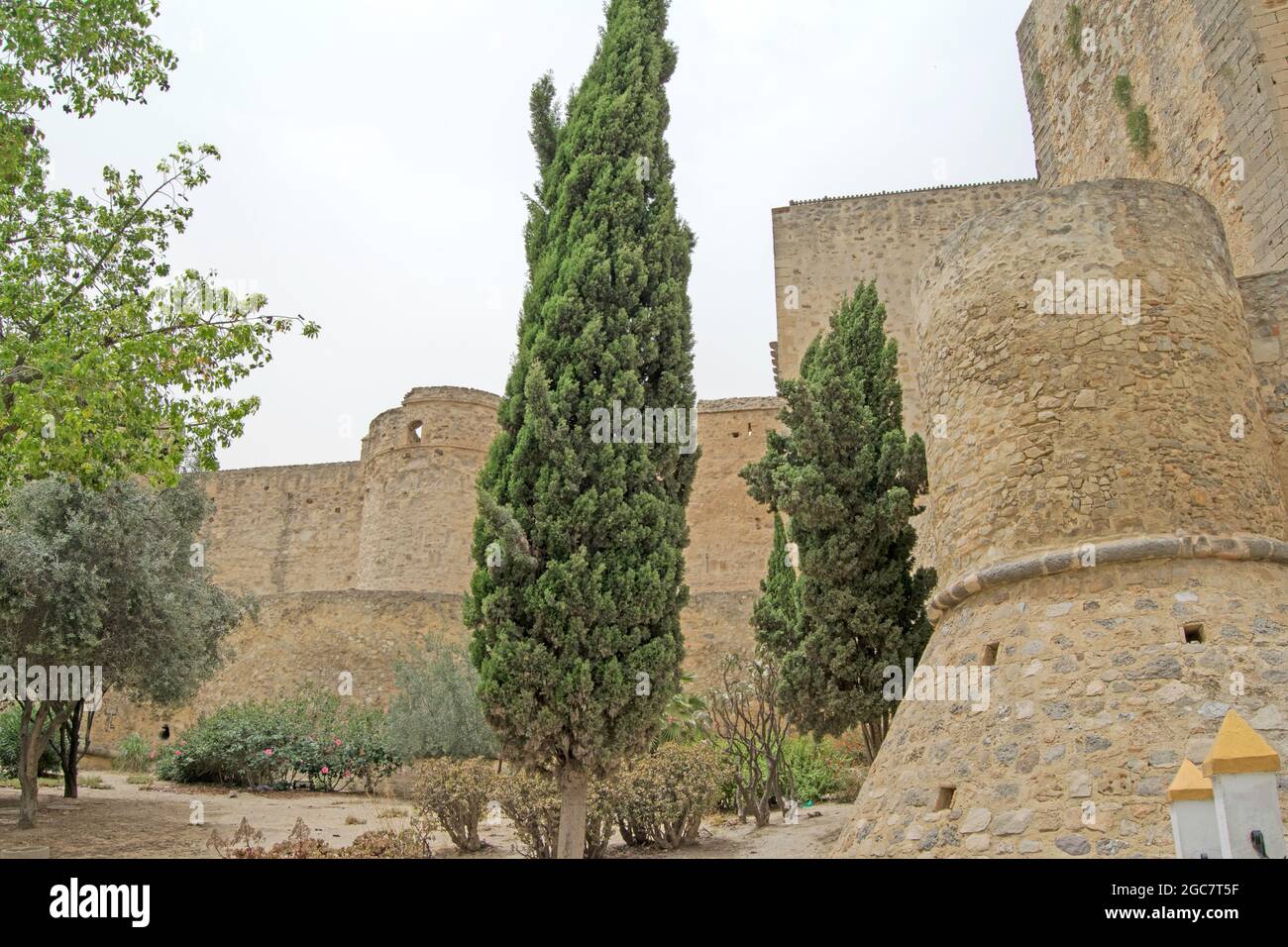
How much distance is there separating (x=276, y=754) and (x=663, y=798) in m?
7.68

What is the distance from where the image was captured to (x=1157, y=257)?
7.09m

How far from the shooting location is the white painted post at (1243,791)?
3623mm

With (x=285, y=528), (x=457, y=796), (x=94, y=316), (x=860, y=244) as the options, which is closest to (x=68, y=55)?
(x=94, y=316)

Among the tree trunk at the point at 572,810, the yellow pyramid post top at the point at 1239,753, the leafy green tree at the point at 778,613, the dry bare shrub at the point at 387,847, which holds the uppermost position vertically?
the leafy green tree at the point at 778,613

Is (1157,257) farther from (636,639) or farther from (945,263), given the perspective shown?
(636,639)

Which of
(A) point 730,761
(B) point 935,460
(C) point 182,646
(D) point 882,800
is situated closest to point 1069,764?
(D) point 882,800

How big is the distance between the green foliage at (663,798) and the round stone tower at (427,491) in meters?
14.1

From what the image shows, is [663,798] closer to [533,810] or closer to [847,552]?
[533,810]

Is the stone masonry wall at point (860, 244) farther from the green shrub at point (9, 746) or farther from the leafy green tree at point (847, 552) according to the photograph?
the green shrub at point (9, 746)

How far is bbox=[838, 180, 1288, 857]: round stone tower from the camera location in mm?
5648

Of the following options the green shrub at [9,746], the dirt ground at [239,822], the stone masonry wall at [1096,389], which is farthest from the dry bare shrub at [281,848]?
the green shrub at [9,746]

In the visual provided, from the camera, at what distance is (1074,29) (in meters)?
12.8

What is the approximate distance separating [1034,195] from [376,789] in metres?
12.3

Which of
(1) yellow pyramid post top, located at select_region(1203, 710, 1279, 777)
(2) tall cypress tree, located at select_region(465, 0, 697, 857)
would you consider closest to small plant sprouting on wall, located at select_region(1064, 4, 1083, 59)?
(2) tall cypress tree, located at select_region(465, 0, 697, 857)
